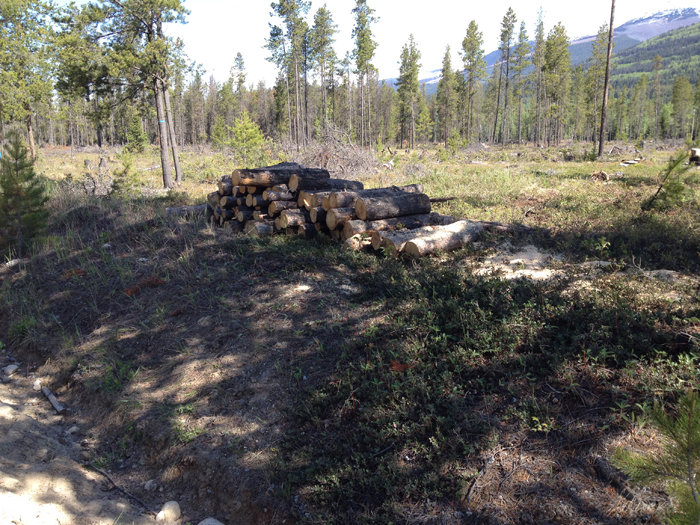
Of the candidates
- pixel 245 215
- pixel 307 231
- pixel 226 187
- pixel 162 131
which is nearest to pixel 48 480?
pixel 307 231

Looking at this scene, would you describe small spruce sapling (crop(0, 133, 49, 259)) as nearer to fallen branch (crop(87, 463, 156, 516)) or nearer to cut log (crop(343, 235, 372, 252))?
cut log (crop(343, 235, 372, 252))

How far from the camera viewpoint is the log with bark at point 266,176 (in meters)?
8.04

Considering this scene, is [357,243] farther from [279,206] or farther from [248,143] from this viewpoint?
[248,143]

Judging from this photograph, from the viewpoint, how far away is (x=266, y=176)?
318 inches

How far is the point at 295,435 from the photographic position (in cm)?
341

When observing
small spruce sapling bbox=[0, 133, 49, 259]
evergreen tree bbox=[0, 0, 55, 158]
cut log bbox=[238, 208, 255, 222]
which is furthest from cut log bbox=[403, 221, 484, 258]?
evergreen tree bbox=[0, 0, 55, 158]

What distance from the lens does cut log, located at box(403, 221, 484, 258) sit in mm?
6160

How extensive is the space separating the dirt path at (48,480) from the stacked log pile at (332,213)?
4.24m

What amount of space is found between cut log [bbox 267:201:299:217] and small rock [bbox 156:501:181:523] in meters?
5.27

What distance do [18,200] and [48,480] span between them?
6.70 metres

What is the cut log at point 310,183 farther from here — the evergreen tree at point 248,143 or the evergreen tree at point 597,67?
the evergreen tree at point 597,67

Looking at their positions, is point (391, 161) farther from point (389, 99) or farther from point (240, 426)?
point (389, 99)

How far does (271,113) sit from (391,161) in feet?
156

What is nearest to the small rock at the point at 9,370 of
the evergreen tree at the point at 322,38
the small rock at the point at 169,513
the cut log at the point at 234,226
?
the small rock at the point at 169,513
